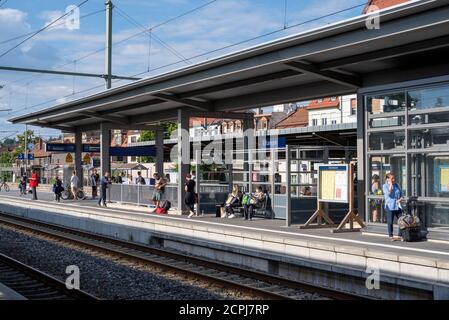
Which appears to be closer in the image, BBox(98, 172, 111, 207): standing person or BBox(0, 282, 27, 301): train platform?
BBox(0, 282, 27, 301): train platform

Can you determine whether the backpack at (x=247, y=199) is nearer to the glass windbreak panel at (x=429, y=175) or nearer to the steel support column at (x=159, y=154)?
the glass windbreak panel at (x=429, y=175)

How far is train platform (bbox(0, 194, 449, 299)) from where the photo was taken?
30.9ft

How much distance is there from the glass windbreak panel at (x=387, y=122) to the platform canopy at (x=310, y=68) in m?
0.87

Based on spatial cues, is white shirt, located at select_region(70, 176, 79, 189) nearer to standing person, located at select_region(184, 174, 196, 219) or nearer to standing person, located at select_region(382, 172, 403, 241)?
standing person, located at select_region(184, 174, 196, 219)

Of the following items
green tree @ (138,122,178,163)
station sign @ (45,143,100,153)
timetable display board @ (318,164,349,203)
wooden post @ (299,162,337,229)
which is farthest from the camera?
green tree @ (138,122,178,163)

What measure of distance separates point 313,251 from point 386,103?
446 cm

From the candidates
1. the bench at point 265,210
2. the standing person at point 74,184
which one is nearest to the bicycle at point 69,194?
the standing person at point 74,184

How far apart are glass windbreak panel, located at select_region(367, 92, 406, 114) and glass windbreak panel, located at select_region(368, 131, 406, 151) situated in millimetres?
532

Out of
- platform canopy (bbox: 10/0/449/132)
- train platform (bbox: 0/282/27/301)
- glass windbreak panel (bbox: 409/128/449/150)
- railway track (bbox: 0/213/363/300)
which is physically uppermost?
platform canopy (bbox: 10/0/449/132)

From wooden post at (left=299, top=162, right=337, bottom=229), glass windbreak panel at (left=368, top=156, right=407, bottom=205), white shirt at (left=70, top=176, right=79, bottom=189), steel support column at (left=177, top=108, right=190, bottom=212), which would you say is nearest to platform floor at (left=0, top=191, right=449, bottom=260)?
wooden post at (left=299, top=162, right=337, bottom=229)

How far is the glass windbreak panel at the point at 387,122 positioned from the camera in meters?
13.5

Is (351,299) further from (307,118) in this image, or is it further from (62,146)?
(307,118)

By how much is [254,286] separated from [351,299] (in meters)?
1.96

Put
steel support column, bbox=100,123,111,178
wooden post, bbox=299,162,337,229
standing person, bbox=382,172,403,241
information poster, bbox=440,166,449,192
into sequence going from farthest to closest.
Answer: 1. steel support column, bbox=100,123,111,178
2. wooden post, bbox=299,162,337,229
3. standing person, bbox=382,172,403,241
4. information poster, bbox=440,166,449,192
